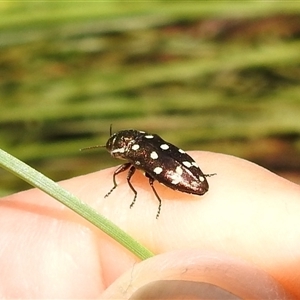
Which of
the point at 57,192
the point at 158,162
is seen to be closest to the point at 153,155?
the point at 158,162

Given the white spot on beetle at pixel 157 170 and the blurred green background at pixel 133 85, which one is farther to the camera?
the blurred green background at pixel 133 85

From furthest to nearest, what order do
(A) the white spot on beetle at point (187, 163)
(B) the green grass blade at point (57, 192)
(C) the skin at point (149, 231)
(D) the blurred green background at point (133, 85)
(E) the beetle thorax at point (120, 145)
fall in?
(D) the blurred green background at point (133, 85)
(E) the beetle thorax at point (120, 145)
(A) the white spot on beetle at point (187, 163)
(C) the skin at point (149, 231)
(B) the green grass blade at point (57, 192)

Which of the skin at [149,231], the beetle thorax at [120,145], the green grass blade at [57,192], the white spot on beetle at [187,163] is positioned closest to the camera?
the green grass blade at [57,192]

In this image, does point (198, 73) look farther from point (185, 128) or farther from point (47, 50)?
point (47, 50)

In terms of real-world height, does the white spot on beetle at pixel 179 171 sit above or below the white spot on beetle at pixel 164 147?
below

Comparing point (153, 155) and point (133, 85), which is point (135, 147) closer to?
point (153, 155)

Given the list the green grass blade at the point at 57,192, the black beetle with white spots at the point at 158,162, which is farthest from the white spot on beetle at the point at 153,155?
the green grass blade at the point at 57,192

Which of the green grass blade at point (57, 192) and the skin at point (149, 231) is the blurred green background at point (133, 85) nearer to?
the skin at point (149, 231)
